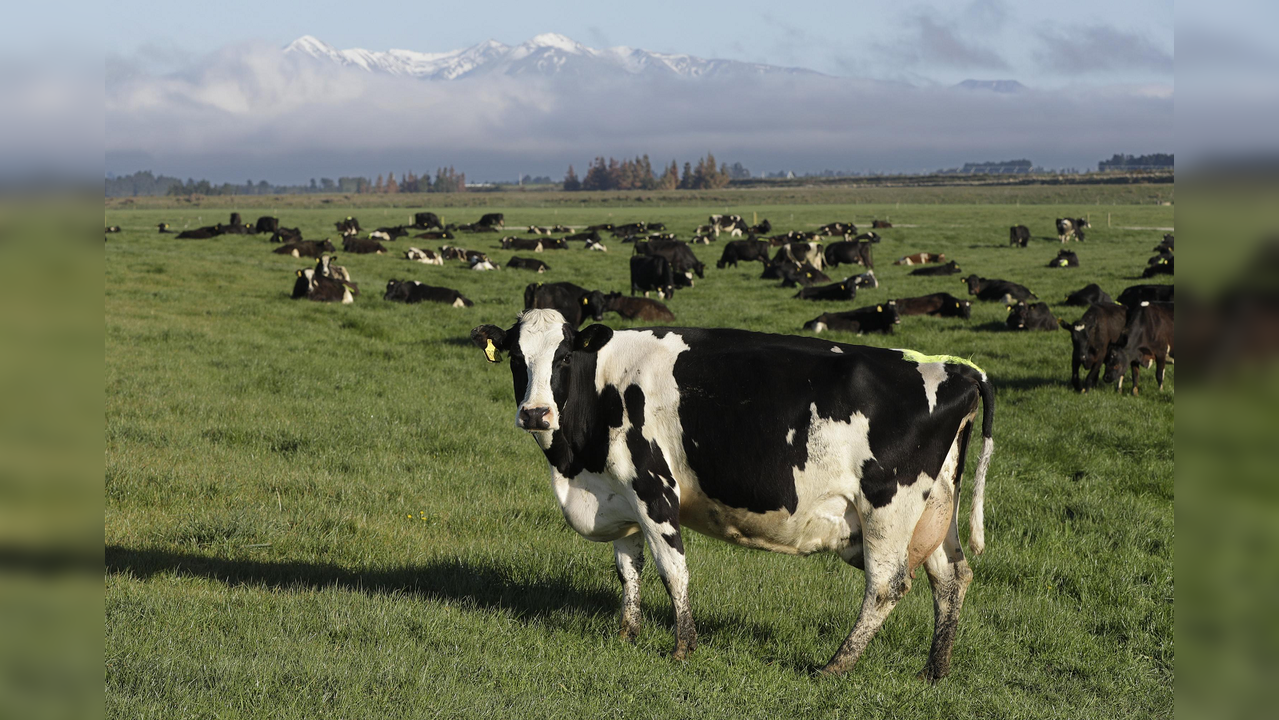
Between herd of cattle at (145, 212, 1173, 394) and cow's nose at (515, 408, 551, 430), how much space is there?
12.3 meters

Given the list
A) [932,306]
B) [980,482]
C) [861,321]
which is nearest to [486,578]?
[980,482]

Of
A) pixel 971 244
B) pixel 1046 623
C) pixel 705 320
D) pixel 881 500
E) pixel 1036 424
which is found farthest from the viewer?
pixel 971 244

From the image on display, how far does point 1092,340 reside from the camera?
15.4 meters

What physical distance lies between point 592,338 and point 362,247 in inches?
1542

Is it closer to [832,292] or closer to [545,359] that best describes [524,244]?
[832,292]

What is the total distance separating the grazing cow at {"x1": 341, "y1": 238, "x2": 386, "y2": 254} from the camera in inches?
1692

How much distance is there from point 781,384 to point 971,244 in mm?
48090

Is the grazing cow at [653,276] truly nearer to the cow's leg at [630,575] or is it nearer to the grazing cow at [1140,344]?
the grazing cow at [1140,344]

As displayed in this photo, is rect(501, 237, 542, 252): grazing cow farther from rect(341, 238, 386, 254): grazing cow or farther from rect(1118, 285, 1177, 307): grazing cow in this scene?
rect(1118, 285, 1177, 307): grazing cow

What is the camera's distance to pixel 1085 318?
1552 centimetres

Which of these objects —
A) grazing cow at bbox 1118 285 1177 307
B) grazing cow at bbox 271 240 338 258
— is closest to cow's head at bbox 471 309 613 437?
grazing cow at bbox 1118 285 1177 307
